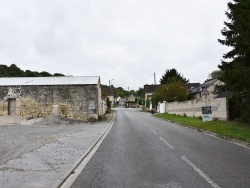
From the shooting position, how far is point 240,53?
19641mm

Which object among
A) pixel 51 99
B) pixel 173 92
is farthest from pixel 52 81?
pixel 173 92

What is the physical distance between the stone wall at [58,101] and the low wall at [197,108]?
11.2m

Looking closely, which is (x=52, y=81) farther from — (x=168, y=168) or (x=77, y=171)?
(x=168, y=168)

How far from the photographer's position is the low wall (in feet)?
85.8

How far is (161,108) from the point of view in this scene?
5681 centimetres

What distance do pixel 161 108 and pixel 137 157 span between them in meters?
47.1

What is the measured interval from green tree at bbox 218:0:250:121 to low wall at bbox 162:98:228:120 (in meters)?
2.07

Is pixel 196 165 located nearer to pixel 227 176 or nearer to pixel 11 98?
pixel 227 176

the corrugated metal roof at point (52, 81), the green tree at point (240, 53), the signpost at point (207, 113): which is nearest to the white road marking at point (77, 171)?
the green tree at point (240, 53)

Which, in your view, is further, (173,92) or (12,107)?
(173,92)

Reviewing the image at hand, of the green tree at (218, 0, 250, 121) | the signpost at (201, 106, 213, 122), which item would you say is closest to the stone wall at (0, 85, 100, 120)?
the signpost at (201, 106, 213, 122)

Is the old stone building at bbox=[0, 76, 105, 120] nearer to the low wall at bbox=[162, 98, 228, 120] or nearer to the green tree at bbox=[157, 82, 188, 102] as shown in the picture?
the low wall at bbox=[162, 98, 228, 120]

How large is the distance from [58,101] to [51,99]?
913 millimetres

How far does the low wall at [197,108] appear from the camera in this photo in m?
26.2
